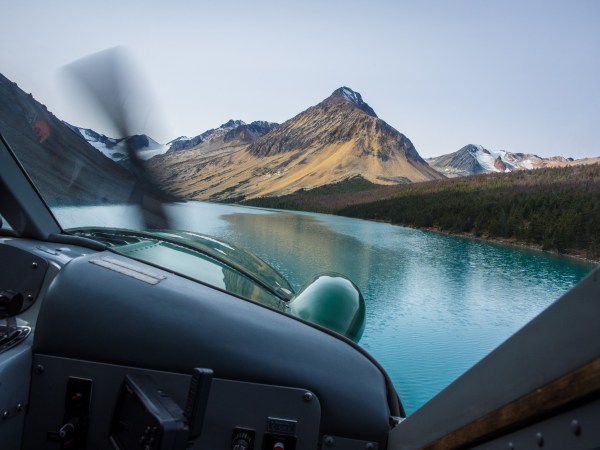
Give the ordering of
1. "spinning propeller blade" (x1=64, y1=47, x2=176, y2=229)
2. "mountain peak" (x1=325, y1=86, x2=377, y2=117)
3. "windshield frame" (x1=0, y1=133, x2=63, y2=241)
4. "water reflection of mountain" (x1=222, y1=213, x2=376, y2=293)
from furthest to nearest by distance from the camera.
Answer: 1. "mountain peak" (x1=325, y1=86, x2=377, y2=117)
2. "water reflection of mountain" (x1=222, y1=213, x2=376, y2=293)
3. "spinning propeller blade" (x1=64, y1=47, x2=176, y2=229)
4. "windshield frame" (x1=0, y1=133, x2=63, y2=241)

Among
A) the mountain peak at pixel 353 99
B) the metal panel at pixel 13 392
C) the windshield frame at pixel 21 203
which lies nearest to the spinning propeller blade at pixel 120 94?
the windshield frame at pixel 21 203

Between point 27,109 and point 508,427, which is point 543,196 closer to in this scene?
point 508,427

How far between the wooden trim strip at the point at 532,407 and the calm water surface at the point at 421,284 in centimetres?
119

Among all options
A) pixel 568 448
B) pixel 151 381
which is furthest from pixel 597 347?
pixel 151 381

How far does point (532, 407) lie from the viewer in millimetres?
842

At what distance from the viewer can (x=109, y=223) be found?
2277mm

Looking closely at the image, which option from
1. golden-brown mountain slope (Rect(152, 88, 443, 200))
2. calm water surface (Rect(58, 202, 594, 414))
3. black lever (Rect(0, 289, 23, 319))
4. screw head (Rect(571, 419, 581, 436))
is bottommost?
calm water surface (Rect(58, 202, 594, 414))

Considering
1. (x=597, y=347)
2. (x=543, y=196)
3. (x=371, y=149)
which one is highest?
(x=371, y=149)

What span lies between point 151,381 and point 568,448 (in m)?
1.12

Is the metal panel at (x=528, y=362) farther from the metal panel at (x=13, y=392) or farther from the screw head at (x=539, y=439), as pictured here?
the metal panel at (x=13, y=392)

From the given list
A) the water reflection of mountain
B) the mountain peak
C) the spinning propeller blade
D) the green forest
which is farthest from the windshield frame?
the mountain peak

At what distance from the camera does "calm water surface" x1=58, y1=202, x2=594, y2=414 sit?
4.17 meters

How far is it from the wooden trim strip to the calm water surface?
3.90 ft

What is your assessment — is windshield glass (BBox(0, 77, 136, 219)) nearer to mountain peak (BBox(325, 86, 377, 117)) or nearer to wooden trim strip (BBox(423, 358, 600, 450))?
wooden trim strip (BBox(423, 358, 600, 450))
